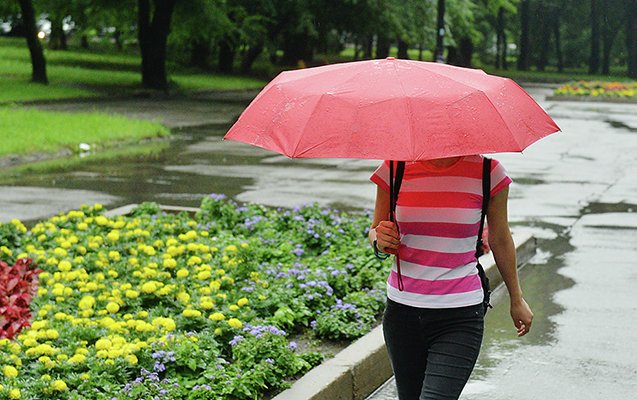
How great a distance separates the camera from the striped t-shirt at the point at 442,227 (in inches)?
159

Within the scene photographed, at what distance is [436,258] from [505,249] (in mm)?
346

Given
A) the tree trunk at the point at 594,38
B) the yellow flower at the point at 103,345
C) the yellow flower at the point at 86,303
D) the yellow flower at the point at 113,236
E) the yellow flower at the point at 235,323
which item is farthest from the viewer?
the tree trunk at the point at 594,38

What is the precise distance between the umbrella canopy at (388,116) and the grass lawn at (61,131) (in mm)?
14593

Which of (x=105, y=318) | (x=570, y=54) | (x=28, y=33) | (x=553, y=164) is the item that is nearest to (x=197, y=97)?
(x=28, y=33)

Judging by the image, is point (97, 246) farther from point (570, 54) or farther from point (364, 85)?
point (570, 54)

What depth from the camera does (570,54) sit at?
92.9 meters

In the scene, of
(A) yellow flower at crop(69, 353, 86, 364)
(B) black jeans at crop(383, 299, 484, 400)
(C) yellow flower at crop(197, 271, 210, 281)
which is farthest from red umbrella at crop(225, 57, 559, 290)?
(C) yellow flower at crop(197, 271, 210, 281)

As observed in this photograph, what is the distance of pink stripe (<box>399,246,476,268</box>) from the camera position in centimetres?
404

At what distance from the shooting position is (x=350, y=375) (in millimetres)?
5875

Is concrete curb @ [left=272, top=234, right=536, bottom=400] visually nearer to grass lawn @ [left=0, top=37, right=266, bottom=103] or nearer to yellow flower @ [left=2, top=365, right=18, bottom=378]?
yellow flower @ [left=2, top=365, right=18, bottom=378]

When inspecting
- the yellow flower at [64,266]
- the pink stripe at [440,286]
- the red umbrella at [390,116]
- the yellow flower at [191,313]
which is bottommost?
the yellow flower at [64,266]

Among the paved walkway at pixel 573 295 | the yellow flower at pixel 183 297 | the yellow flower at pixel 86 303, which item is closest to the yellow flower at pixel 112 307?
the yellow flower at pixel 86 303

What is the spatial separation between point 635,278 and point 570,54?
86.7 metres

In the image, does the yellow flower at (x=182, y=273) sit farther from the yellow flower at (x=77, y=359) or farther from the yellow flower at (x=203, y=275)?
the yellow flower at (x=77, y=359)
